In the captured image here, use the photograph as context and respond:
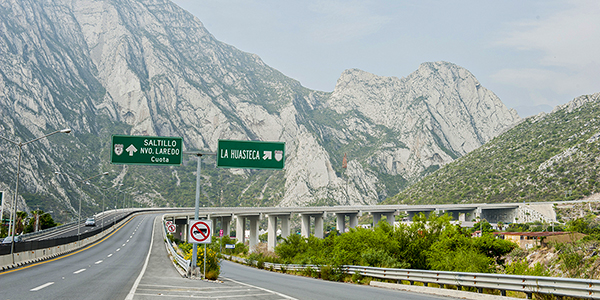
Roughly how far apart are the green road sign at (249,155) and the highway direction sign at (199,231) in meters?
3.91

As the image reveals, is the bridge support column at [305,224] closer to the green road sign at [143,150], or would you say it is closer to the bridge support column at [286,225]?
the bridge support column at [286,225]

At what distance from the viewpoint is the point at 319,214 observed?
462ft

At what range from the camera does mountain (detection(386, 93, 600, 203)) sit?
4688 inches

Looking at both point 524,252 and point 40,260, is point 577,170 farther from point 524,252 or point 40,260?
point 40,260

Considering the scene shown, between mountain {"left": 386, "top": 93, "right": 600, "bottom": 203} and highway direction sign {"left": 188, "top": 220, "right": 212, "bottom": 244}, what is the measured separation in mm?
122083

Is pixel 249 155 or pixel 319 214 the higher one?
pixel 249 155

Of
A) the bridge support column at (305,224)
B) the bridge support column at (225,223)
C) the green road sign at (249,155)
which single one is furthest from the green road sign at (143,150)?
the bridge support column at (305,224)

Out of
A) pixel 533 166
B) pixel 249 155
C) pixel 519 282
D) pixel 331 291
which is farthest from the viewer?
pixel 533 166

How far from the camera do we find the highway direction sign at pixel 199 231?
21.4m

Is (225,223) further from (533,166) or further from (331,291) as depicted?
(331,291)

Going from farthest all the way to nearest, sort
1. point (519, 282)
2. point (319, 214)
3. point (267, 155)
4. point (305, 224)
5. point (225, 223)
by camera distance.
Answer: point (305, 224) < point (319, 214) < point (225, 223) < point (267, 155) < point (519, 282)

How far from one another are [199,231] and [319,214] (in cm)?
12128

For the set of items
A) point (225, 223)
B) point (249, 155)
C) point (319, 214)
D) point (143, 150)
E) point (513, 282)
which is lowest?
point (225, 223)

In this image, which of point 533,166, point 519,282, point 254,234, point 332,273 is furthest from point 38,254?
point 533,166
